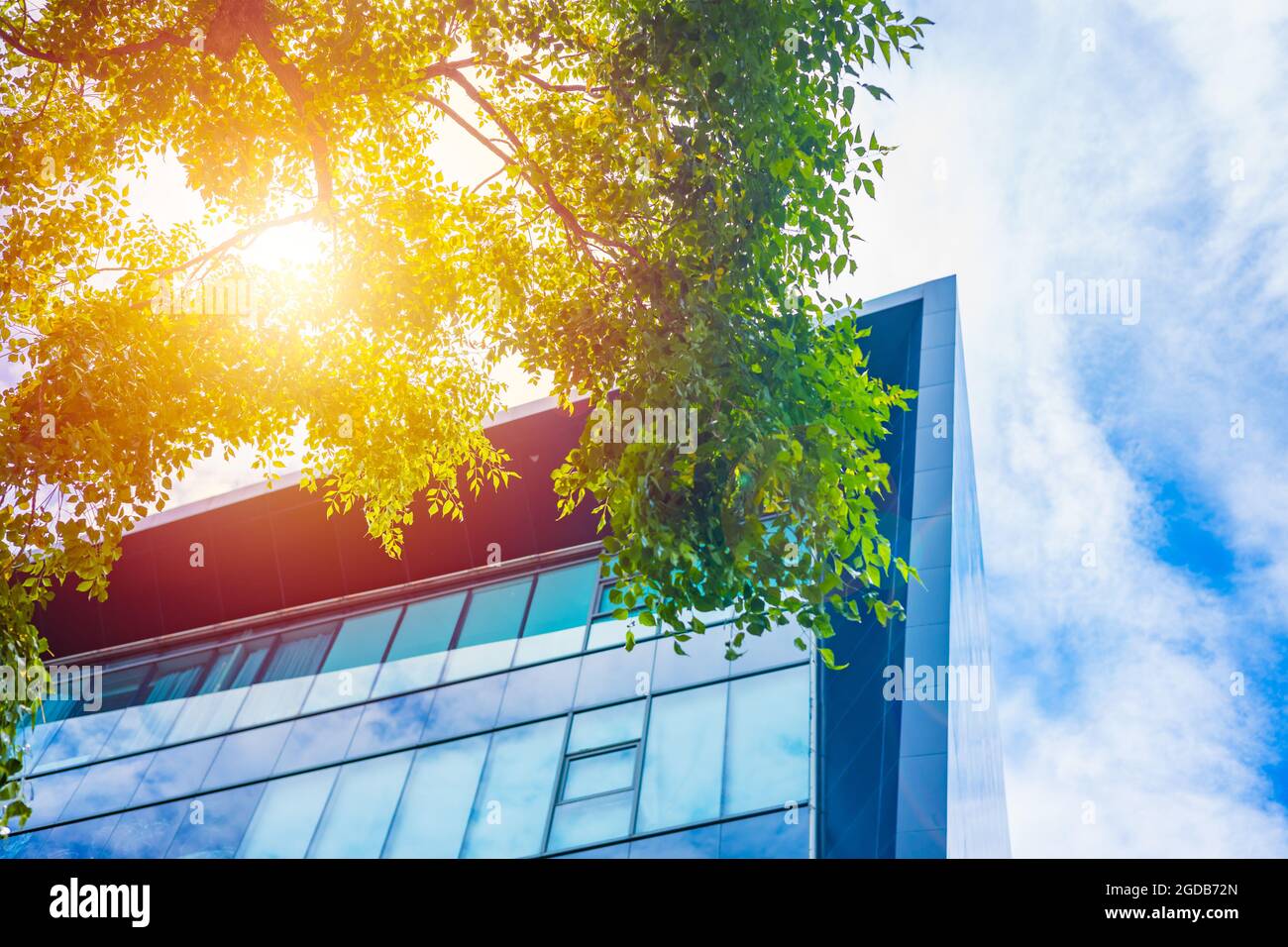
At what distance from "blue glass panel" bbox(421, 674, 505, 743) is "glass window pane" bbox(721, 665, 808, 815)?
14.1ft

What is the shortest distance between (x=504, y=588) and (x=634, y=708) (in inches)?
204

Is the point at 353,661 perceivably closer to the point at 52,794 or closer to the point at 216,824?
the point at 216,824

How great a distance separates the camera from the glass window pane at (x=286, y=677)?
17.4 metres

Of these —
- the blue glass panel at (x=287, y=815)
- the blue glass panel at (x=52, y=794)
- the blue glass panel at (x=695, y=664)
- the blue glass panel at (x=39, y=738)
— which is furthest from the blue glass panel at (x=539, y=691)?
the blue glass panel at (x=39, y=738)

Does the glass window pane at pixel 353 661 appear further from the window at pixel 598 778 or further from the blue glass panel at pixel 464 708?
the window at pixel 598 778

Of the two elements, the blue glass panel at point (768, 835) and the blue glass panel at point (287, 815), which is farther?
the blue glass panel at point (287, 815)

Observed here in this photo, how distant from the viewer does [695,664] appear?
13703 mm

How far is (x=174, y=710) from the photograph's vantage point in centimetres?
1877

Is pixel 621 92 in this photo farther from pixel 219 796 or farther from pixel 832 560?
pixel 219 796

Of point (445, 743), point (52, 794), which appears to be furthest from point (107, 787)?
point (445, 743)

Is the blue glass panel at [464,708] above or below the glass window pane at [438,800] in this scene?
above

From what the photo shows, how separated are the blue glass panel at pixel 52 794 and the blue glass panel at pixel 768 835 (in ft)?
43.4

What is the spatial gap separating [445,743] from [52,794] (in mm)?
8803

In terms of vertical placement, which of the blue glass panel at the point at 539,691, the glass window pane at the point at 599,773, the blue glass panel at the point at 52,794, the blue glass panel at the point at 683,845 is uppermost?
the blue glass panel at the point at 539,691
